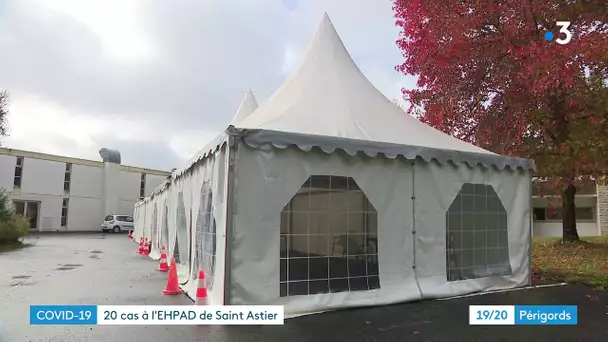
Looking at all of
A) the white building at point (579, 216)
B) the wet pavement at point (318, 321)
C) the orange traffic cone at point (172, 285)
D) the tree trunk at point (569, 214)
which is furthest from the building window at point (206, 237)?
the white building at point (579, 216)

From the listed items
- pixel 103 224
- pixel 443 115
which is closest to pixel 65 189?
pixel 103 224

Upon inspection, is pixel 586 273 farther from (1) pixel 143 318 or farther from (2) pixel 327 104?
(1) pixel 143 318

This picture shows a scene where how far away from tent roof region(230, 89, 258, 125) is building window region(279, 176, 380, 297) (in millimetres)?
9412

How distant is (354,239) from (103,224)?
30.9m

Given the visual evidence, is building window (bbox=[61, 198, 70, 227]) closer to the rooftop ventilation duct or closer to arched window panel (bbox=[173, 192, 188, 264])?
the rooftop ventilation duct

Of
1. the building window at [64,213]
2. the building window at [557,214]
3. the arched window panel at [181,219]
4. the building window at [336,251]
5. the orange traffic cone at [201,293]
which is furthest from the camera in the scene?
the building window at [64,213]

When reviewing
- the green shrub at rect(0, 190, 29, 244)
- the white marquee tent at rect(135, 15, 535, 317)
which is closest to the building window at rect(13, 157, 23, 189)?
the green shrub at rect(0, 190, 29, 244)

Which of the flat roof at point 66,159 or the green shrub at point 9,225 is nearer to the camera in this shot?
the green shrub at point 9,225

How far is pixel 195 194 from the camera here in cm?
735

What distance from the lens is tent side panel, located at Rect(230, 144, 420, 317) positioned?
17.6ft

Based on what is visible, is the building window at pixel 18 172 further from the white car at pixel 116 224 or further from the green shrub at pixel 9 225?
the green shrub at pixel 9 225

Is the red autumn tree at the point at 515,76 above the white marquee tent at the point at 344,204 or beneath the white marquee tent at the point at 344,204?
above

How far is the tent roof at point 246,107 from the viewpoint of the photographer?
15873 millimetres

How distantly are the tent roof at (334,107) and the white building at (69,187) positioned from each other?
98.7ft
